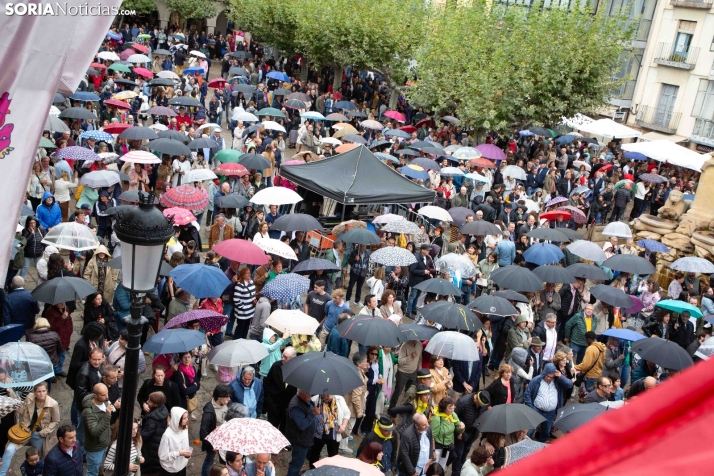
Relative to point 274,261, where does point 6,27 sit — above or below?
above

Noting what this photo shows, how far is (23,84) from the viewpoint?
4586mm

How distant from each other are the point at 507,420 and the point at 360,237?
596 centimetres

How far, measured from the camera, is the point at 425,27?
33.4m

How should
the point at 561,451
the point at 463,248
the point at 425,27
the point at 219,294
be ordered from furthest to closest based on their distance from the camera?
the point at 425,27 < the point at 463,248 < the point at 219,294 < the point at 561,451

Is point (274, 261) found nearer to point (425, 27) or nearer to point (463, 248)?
point (463, 248)

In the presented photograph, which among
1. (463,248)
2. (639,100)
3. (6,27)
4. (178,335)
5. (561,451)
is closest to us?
(561,451)

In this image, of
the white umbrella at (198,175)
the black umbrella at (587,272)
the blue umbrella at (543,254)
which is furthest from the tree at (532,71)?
the white umbrella at (198,175)

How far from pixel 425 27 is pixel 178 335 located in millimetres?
26425

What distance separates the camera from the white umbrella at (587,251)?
1603 cm

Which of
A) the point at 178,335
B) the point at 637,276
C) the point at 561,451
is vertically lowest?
the point at 637,276

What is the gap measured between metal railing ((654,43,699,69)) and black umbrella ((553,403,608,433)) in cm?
3376

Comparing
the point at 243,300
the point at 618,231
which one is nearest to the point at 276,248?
the point at 243,300

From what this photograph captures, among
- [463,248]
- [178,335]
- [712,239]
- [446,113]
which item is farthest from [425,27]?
[178,335]

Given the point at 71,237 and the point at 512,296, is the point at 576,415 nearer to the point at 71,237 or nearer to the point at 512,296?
the point at 512,296
